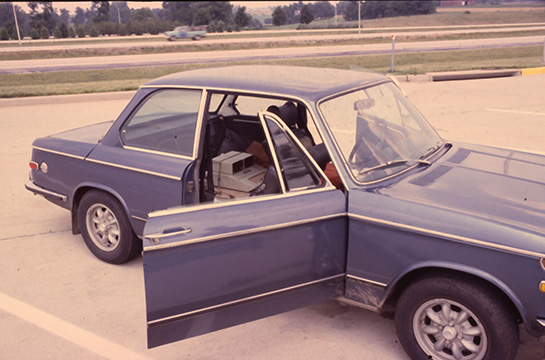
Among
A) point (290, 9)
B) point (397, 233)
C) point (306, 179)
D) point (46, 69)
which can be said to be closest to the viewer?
point (397, 233)

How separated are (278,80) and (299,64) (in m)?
17.7

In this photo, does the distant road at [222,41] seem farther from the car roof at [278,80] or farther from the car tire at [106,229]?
the car roof at [278,80]

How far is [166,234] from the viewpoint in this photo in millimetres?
3070

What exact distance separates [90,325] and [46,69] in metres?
22.1

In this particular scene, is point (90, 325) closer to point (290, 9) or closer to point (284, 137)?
point (284, 137)

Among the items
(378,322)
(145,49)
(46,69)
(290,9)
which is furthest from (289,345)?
(290,9)

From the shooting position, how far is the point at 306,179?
11.5ft

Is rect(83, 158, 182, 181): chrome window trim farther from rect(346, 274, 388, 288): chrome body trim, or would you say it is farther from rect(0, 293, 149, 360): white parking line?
rect(346, 274, 388, 288): chrome body trim

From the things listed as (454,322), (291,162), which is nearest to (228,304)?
(291,162)

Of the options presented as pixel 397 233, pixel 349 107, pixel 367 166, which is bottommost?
pixel 397 233

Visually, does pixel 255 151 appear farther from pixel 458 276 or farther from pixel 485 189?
pixel 458 276

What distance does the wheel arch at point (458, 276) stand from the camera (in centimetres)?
283

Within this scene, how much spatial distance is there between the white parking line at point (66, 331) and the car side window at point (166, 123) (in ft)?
4.84

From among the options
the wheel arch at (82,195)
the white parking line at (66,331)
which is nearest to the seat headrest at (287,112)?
the wheel arch at (82,195)
